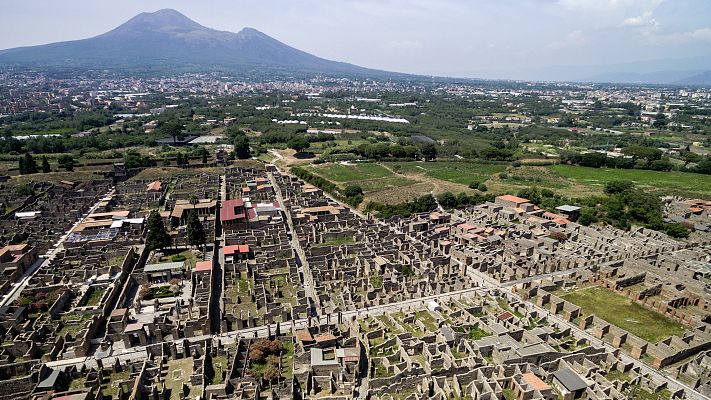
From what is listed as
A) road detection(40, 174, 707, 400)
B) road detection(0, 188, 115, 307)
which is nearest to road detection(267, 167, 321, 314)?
road detection(40, 174, 707, 400)

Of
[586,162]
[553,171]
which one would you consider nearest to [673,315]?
[553,171]

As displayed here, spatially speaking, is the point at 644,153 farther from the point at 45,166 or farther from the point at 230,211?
the point at 45,166

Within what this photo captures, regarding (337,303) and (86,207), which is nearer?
(337,303)

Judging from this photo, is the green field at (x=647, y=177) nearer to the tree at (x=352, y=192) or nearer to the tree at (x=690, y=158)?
the tree at (x=690, y=158)

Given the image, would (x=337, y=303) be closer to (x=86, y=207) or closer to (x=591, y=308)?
(x=591, y=308)

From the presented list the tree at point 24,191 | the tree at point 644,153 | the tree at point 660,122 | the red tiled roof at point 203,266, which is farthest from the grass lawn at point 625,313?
the tree at point 660,122

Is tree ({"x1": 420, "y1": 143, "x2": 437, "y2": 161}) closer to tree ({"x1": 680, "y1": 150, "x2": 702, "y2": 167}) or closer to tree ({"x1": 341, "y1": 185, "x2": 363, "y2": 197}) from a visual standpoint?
tree ({"x1": 341, "y1": 185, "x2": 363, "y2": 197})
